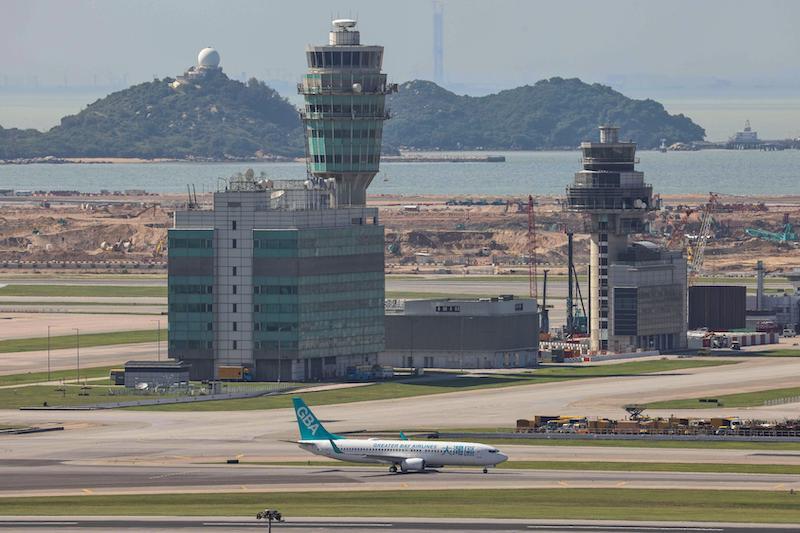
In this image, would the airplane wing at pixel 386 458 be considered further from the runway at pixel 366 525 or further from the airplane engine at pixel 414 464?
the runway at pixel 366 525

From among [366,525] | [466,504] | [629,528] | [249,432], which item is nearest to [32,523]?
[366,525]

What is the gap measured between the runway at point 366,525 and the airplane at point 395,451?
2206 cm

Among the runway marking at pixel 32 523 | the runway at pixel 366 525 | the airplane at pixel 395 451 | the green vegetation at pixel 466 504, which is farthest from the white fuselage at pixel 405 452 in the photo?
the runway marking at pixel 32 523

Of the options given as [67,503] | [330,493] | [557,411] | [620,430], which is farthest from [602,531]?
[557,411]

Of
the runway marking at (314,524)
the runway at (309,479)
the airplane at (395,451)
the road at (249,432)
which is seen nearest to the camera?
the runway marking at (314,524)

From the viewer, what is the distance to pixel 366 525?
129125 millimetres

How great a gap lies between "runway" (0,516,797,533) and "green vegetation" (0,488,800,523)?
2257 millimetres

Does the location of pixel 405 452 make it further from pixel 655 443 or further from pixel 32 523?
pixel 32 523

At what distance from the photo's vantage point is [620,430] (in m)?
177

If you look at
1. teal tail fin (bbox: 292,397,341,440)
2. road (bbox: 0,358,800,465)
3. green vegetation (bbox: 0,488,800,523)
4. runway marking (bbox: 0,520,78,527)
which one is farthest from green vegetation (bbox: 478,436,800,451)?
runway marking (bbox: 0,520,78,527)

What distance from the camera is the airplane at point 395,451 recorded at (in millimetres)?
153625

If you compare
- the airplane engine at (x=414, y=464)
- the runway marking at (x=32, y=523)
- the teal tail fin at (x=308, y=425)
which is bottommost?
the runway marking at (x=32, y=523)

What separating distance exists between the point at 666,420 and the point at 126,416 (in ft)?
165

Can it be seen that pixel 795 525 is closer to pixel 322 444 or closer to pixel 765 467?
pixel 765 467
